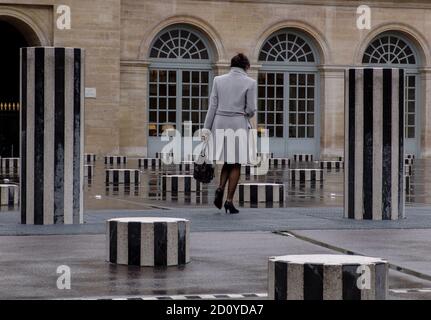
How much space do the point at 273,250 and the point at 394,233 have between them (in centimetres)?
192

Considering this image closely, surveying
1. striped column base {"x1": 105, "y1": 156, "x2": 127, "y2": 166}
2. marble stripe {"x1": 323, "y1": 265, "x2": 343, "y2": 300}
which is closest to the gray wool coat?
marble stripe {"x1": 323, "y1": 265, "x2": 343, "y2": 300}

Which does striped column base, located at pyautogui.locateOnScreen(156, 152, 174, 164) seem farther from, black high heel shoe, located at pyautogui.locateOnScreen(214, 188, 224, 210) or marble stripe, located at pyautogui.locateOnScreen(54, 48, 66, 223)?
marble stripe, located at pyautogui.locateOnScreen(54, 48, 66, 223)

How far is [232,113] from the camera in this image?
1335cm

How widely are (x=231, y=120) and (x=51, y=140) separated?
2687mm

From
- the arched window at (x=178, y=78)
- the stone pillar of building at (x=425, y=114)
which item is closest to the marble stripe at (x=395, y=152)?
the arched window at (x=178, y=78)

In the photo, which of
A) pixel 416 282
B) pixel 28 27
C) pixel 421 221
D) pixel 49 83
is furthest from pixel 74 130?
pixel 28 27

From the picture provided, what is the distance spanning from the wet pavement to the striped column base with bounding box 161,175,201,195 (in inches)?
89.0

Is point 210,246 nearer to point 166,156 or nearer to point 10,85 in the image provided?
point 166,156

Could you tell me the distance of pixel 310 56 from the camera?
39.4 m

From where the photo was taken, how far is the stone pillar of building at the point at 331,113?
39.2 m

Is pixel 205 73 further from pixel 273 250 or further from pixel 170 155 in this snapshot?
pixel 273 250

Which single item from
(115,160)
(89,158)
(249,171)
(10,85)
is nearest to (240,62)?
(249,171)

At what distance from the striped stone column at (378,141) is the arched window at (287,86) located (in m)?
26.7

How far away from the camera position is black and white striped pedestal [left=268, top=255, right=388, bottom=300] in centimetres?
568
